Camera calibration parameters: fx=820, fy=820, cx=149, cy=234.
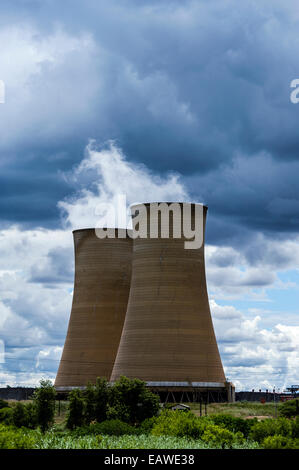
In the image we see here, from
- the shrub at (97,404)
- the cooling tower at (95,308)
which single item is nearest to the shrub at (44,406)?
the shrub at (97,404)

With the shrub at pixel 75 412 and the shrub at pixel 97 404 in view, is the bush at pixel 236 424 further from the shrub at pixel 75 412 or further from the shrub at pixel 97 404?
the shrub at pixel 75 412

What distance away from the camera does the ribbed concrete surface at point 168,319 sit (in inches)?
1810

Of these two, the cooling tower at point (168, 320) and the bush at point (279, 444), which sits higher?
the cooling tower at point (168, 320)

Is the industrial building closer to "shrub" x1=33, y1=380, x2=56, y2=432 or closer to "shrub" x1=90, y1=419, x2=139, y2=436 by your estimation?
"shrub" x1=33, y1=380, x2=56, y2=432

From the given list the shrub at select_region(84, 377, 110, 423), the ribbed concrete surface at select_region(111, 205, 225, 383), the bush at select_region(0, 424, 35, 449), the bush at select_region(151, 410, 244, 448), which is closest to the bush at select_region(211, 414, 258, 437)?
the bush at select_region(151, 410, 244, 448)

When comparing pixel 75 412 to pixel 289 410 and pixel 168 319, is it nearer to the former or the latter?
pixel 168 319

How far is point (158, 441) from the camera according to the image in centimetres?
2494

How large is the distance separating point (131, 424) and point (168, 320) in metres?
10.1

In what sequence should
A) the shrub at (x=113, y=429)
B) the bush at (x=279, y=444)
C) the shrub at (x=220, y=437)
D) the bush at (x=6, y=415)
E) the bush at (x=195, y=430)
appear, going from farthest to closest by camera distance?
1. the bush at (x=6, y=415)
2. the shrub at (x=113, y=429)
3. the bush at (x=195, y=430)
4. the shrub at (x=220, y=437)
5. the bush at (x=279, y=444)

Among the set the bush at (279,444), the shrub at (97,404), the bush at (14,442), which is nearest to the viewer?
the bush at (14,442)
